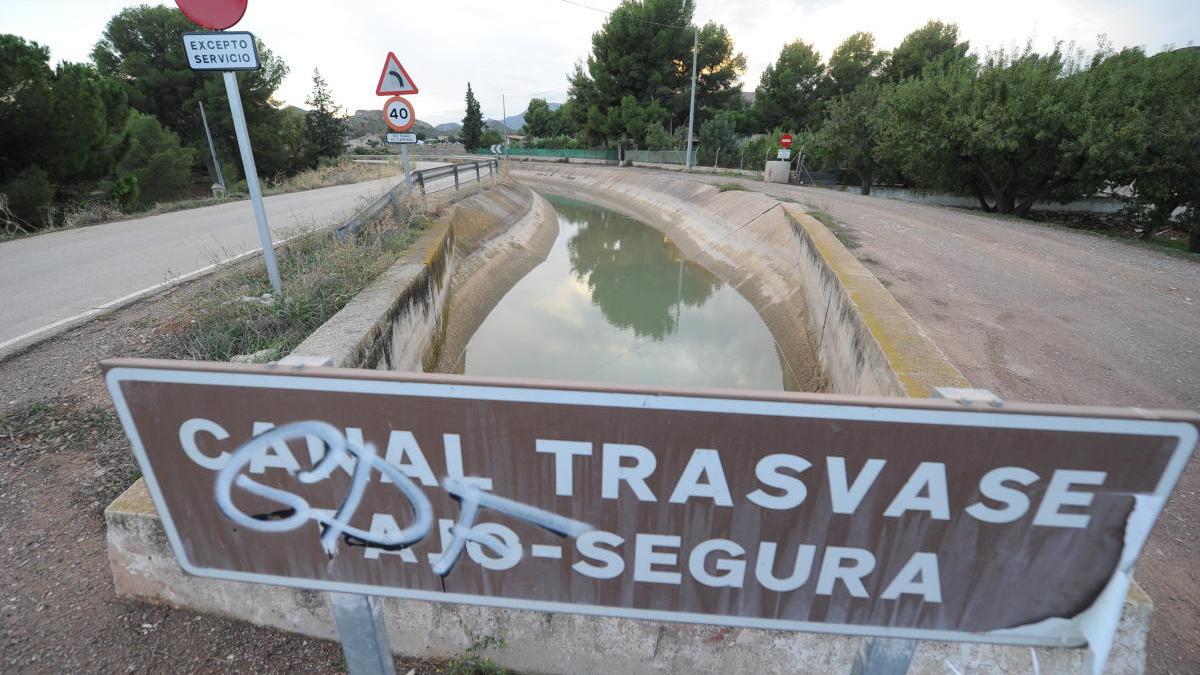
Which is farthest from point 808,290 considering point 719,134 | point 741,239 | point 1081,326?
point 719,134

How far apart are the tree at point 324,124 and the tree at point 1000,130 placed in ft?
136

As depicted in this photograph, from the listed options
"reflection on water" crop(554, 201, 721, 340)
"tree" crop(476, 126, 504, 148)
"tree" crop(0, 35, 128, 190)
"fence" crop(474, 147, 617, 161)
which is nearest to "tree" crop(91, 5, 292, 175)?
"fence" crop(474, 147, 617, 161)

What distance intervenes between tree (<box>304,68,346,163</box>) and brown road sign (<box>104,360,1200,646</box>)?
1925 inches

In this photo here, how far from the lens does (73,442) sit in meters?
3.27

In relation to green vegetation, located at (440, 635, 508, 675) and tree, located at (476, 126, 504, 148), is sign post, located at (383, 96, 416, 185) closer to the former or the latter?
green vegetation, located at (440, 635, 508, 675)

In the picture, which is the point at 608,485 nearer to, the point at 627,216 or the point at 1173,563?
the point at 1173,563

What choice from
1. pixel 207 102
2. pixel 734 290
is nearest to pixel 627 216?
pixel 734 290

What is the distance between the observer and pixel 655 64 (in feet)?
140

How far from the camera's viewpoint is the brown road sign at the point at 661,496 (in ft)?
3.43

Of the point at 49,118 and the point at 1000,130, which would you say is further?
the point at 1000,130

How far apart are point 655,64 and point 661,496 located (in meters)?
47.2

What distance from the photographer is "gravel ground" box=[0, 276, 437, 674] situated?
223 centimetres

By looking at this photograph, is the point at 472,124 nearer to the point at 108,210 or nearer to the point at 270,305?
the point at 108,210

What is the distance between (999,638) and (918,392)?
8.89ft
